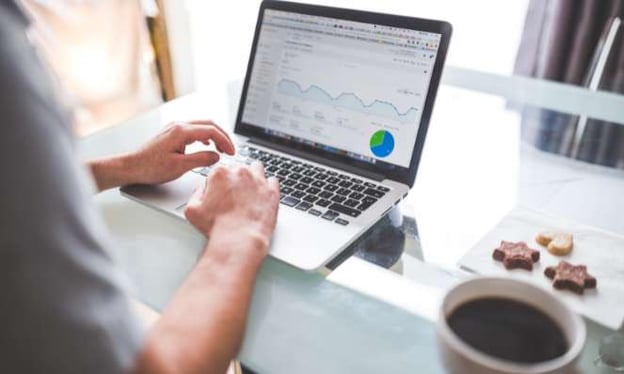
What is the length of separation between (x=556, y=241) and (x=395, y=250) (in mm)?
212

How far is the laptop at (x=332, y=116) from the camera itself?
0.83 meters

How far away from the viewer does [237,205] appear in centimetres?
73

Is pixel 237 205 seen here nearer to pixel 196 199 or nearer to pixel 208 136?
pixel 196 199

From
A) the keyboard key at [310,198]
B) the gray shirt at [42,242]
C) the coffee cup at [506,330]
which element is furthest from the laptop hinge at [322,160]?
the gray shirt at [42,242]

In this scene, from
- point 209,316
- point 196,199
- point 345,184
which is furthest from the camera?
point 345,184

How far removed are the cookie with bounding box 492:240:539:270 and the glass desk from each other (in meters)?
0.05

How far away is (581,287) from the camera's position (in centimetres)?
64

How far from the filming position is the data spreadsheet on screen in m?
0.89

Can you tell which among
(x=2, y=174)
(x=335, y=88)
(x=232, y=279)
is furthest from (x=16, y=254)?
(x=335, y=88)

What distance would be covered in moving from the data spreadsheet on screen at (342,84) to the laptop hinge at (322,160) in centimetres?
2

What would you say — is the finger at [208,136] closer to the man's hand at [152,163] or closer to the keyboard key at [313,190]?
the man's hand at [152,163]

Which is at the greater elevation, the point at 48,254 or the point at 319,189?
the point at 48,254

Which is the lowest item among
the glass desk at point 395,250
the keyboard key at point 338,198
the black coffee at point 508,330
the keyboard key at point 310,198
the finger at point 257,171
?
the glass desk at point 395,250

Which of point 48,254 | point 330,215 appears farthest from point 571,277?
point 48,254
